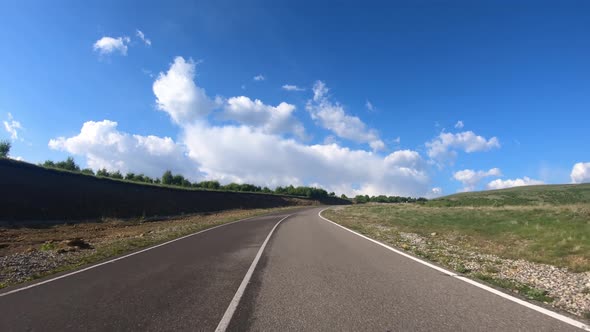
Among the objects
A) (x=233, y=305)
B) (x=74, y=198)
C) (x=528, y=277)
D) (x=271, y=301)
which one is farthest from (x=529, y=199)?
(x=74, y=198)

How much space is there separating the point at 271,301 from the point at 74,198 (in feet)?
138

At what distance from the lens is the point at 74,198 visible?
131 feet

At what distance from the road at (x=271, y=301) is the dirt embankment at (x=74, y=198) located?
99.1 feet

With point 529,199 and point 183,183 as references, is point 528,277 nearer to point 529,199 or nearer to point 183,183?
point 529,199

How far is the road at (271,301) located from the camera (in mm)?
4918

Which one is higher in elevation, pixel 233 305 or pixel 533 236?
pixel 533 236

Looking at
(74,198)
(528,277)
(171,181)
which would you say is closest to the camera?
(528,277)

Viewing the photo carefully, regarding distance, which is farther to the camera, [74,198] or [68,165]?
[68,165]

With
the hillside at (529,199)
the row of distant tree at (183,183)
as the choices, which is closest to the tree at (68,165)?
the row of distant tree at (183,183)

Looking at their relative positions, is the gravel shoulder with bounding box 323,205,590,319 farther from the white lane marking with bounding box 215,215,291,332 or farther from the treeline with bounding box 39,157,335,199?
the treeline with bounding box 39,157,335,199

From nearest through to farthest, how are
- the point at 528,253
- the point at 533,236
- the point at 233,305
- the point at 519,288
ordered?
the point at 233,305 < the point at 519,288 < the point at 528,253 < the point at 533,236

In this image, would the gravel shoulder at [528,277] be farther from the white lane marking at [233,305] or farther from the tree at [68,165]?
the tree at [68,165]

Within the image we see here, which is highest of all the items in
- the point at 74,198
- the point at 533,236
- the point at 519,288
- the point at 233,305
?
the point at 74,198

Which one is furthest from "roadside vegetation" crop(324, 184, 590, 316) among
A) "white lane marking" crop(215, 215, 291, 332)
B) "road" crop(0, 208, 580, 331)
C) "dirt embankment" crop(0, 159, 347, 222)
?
"dirt embankment" crop(0, 159, 347, 222)
